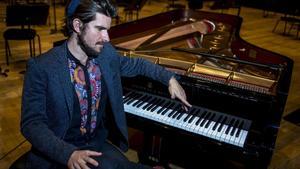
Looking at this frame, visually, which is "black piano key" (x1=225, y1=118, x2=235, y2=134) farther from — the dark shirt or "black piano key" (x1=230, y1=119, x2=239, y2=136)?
the dark shirt

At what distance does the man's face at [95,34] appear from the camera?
1.75 m

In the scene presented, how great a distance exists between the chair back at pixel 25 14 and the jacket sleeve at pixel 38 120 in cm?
391

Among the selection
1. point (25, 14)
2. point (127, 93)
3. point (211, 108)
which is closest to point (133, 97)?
point (127, 93)

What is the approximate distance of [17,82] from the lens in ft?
17.2

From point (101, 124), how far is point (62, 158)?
67cm

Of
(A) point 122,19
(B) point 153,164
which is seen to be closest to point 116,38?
(B) point 153,164

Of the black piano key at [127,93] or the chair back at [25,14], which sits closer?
the black piano key at [127,93]

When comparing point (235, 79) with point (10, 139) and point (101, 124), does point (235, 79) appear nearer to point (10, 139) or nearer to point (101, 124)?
point (101, 124)

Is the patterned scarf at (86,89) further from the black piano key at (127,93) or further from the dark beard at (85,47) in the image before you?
the black piano key at (127,93)

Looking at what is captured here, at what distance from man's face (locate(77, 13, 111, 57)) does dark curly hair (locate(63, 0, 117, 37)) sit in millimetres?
25

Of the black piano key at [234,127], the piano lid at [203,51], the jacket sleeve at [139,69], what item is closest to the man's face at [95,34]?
the jacket sleeve at [139,69]

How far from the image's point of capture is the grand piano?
222 centimetres

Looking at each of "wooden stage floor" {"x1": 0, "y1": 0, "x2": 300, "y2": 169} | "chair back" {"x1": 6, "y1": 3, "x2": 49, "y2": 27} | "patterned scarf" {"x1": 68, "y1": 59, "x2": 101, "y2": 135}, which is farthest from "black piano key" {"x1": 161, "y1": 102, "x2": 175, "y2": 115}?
"chair back" {"x1": 6, "y1": 3, "x2": 49, "y2": 27}

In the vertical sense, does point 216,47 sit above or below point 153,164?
above
